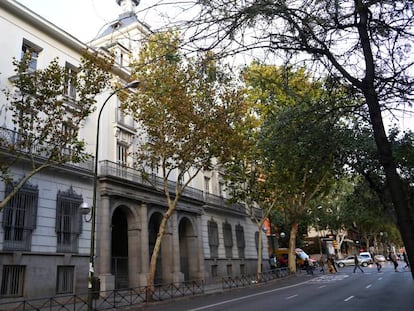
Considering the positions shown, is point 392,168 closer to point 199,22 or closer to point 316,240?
point 199,22

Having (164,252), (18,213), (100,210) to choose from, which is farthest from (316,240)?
(18,213)

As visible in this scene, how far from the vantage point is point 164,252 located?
26438 millimetres

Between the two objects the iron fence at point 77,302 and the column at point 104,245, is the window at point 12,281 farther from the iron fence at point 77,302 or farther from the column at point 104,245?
the column at point 104,245

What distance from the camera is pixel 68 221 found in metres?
19.2

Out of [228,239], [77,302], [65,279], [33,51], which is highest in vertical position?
[33,51]

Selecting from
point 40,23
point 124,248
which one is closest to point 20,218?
point 124,248

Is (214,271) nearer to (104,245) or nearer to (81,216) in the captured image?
(104,245)

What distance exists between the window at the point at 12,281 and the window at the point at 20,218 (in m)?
0.86

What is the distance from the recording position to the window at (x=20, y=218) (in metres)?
16.2

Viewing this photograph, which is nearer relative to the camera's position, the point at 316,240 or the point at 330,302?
the point at 330,302

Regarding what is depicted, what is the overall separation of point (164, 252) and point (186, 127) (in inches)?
441

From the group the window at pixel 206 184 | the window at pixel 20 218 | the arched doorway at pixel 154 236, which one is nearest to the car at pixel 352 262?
the window at pixel 206 184

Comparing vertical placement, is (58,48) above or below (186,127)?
above

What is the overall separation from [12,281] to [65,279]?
9.04 ft
